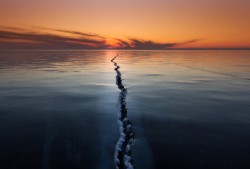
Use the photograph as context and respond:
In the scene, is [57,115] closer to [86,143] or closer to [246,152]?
[86,143]

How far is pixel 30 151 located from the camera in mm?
5516

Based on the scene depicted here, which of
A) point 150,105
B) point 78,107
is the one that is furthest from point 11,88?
point 150,105

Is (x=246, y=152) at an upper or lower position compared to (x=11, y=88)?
upper

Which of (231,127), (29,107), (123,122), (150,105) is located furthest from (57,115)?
(231,127)

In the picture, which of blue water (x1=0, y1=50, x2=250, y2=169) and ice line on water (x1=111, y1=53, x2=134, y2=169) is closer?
ice line on water (x1=111, y1=53, x2=134, y2=169)

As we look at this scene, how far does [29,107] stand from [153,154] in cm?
558

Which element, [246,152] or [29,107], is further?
[29,107]

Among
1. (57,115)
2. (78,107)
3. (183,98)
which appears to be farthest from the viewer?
(183,98)

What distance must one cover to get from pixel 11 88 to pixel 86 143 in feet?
29.2

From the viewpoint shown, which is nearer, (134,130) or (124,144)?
(124,144)

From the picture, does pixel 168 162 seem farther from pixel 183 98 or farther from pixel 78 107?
pixel 183 98

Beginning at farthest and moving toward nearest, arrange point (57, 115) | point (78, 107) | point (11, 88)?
1. point (11, 88)
2. point (78, 107)
3. point (57, 115)

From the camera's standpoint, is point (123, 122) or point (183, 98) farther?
point (183, 98)

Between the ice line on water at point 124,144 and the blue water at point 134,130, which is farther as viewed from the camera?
the blue water at point 134,130
